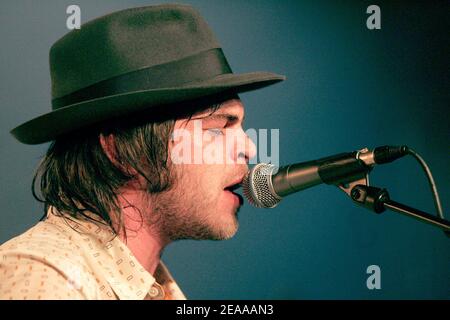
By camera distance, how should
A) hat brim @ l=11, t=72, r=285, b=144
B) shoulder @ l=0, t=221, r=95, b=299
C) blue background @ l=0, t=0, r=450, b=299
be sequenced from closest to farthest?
shoulder @ l=0, t=221, r=95, b=299 → hat brim @ l=11, t=72, r=285, b=144 → blue background @ l=0, t=0, r=450, b=299

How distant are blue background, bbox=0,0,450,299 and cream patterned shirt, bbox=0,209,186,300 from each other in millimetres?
600

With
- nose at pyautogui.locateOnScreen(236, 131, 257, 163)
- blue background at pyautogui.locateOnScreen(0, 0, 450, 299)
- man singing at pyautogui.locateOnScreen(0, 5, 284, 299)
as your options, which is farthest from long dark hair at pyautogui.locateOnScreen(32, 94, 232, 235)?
blue background at pyautogui.locateOnScreen(0, 0, 450, 299)

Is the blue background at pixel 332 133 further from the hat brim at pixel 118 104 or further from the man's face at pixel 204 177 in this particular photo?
the man's face at pixel 204 177

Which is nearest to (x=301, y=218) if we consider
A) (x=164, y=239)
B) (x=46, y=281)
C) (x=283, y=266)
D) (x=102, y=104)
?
(x=283, y=266)

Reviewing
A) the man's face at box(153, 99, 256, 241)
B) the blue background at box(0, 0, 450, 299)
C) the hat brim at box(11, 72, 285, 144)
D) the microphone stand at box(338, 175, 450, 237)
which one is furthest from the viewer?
the blue background at box(0, 0, 450, 299)

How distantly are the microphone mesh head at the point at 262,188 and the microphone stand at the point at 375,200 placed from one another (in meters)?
0.17

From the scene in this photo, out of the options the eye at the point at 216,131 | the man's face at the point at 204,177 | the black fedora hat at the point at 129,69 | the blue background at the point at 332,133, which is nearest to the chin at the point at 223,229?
the man's face at the point at 204,177

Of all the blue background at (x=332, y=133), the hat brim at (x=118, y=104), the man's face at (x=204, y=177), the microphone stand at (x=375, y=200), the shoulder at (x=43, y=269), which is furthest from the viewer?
the blue background at (x=332, y=133)

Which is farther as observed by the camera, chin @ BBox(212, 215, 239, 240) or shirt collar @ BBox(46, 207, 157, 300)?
chin @ BBox(212, 215, 239, 240)

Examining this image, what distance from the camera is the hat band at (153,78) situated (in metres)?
1.20

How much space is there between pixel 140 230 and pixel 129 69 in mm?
429

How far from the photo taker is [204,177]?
4.21 feet

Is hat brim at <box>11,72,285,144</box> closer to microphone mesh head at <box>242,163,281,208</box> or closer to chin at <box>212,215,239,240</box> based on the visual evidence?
microphone mesh head at <box>242,163,281,208</box>

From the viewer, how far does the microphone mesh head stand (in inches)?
46.1
